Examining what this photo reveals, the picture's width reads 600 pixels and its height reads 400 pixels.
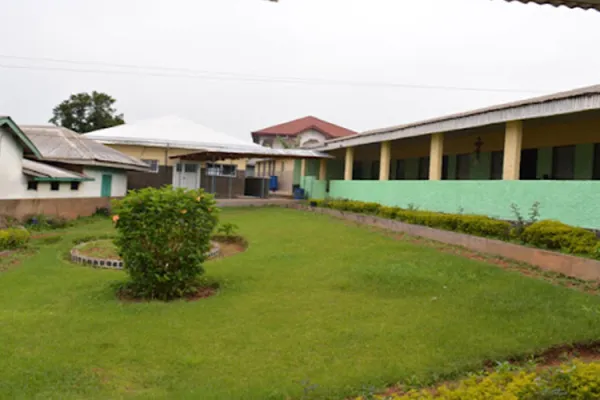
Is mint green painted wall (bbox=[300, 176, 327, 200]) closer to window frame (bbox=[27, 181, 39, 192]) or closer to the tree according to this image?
window frame (bbox=[27, 181, 39, 192])

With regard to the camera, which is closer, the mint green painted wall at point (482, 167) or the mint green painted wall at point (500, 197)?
the mint green painted wall at point (500, 197)

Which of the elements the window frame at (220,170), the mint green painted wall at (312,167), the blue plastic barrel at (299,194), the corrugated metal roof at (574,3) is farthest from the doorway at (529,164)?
the window frame at (220,170)

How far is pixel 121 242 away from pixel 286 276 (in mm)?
2616

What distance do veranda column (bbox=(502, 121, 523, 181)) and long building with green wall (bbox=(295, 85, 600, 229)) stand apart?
0.02 metres

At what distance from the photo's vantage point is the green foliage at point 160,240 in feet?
23.1

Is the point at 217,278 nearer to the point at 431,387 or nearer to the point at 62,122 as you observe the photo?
the point at 431,387

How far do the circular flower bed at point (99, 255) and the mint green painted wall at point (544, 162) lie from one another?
9.61 meters

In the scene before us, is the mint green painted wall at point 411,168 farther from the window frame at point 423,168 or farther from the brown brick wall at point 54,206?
the brown brick wall at point 54,206

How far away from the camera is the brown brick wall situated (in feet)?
46.6

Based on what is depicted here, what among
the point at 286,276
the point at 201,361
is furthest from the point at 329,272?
the point at 201,361

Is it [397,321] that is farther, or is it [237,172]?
[237,172]

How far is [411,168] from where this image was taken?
70.2 ft

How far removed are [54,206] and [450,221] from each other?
1269 centimetres

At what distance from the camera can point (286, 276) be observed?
7.93 m
